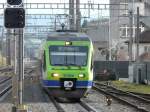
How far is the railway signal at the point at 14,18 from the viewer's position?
14406mm

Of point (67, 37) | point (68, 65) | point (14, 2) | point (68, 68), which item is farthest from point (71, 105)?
point (14, 2)

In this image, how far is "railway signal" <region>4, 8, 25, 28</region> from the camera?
14.4 meters

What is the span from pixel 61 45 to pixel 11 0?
36.4 feet

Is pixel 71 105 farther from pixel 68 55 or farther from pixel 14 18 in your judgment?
pixel 14 18

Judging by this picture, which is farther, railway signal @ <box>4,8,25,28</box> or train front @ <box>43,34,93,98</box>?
train front @ <box>43,34,93,98</box>

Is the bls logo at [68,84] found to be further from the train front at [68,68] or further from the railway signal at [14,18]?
the railway signal at [14,18]

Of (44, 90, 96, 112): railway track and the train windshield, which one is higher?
the train windshield

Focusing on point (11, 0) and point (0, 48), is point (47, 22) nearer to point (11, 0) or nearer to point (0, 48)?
point (0, 48)

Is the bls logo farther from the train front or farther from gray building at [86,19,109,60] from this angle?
gray building at [86,19,109,60]

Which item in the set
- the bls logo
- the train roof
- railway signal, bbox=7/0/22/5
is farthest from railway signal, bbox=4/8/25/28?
the train roof

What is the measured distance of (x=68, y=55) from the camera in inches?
1011

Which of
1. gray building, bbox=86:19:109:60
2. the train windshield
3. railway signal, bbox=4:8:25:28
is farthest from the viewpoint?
gray building, bbox=86:19:109:60

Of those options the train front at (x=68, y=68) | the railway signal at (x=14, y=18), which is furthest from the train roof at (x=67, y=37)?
the railway signal at (x=14, y=18)

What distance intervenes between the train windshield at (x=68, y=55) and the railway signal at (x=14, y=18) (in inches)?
431
